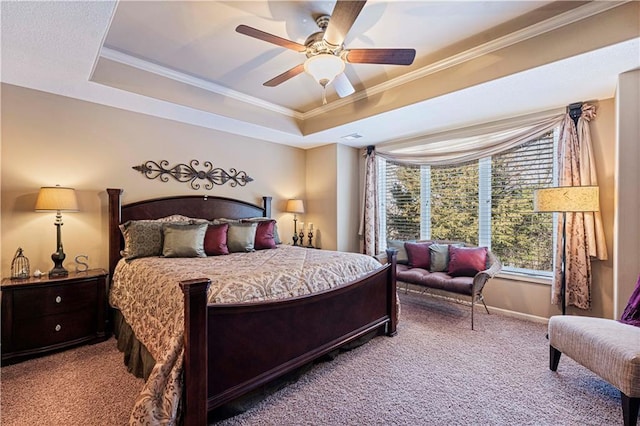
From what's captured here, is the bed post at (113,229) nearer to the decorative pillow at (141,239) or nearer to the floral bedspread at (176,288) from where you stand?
the decorative pillow at (141,239)

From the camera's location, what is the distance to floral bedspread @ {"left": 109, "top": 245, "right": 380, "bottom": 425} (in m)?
1.54

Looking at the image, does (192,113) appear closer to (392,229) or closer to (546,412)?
(392,229)

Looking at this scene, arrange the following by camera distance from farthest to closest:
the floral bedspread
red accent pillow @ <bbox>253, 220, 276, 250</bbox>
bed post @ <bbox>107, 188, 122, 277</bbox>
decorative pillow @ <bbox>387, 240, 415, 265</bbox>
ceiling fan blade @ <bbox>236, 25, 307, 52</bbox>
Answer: decorative pillow @ <bbox>387, 240, 415, 265</bbox> < red accent pillow @ <bbox>253, 220, 276, 250</bbox> < bed post @ <bbox>107, 188, 122, 277</bbox> < ceiling fan blade @ <bbox>236, 25, 307, 52</bbox> < the floral bedspread

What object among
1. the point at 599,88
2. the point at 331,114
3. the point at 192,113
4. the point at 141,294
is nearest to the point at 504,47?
the point at 599,88

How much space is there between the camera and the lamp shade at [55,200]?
265 centimetres

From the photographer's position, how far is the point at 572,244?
3121 millimetres

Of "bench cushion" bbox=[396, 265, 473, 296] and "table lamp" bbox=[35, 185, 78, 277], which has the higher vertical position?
"table lamp" bbox=[35, 185, 78, 277]

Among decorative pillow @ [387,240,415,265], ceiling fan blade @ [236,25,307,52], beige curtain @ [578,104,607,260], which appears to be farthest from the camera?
decorative pillow @ [387,240,415,265]

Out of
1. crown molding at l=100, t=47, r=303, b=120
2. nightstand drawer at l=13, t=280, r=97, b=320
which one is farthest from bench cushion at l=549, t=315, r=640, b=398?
nightstand drawer at l=13, t=280, r=97, b=320

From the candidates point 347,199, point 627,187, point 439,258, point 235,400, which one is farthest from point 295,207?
point 627,187

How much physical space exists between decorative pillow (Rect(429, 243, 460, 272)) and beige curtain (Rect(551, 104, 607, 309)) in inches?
44.3

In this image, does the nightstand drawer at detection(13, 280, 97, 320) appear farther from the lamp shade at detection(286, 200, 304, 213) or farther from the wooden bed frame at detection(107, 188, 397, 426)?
the lamp shade at detection(286, 200, 304, 213)

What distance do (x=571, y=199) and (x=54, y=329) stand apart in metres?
4.91

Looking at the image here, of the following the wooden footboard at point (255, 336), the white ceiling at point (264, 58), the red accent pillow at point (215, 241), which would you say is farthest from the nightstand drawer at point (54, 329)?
the white ceiling at point (264, 58)
